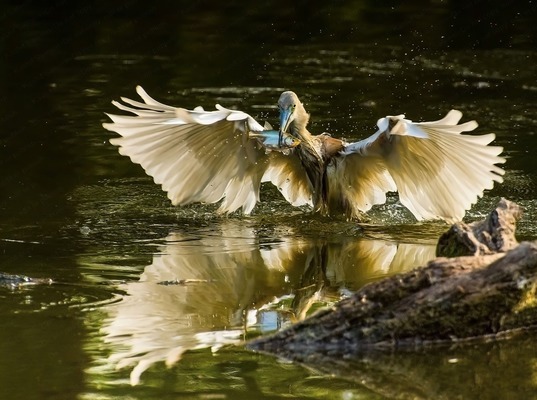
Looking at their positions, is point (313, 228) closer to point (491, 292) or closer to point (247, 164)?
point (247, 164)

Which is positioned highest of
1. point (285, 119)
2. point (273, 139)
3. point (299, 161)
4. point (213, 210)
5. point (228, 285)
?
point (285, 119)

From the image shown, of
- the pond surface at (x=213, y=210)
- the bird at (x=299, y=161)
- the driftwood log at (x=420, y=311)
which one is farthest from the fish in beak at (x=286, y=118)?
the driftwood log at (x=420, y=311)

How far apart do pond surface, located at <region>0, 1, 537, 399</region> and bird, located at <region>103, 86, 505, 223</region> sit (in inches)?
6.8

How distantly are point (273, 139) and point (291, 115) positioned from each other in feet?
0.78

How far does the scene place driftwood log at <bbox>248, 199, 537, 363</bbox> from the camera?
14.9 ft

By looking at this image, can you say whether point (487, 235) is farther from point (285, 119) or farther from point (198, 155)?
point (198, 155)

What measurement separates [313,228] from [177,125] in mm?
1001

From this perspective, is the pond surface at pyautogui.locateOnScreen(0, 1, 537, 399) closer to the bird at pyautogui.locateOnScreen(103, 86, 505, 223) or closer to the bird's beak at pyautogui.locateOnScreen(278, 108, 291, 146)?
the bird at pyautogui.locateOnScreen(103, 86, 505, 223)

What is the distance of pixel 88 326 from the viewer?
4.98 metres

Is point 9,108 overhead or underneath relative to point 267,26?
underneath

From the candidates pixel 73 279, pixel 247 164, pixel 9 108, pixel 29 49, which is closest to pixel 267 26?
pixel 29 49

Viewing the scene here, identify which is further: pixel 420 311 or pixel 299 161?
pixel 299 161

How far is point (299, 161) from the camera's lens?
728cm

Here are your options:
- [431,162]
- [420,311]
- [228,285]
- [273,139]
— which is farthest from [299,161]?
[420,311]
